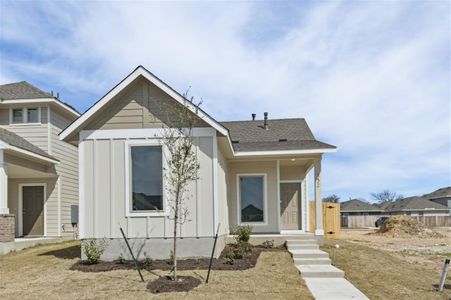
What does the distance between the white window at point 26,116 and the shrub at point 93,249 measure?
924cm

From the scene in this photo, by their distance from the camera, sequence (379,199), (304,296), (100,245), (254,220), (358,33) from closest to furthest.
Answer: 1. (304,296)
2. (100,245)
3. (358,33)
4. (254,220)
5. (379,199)

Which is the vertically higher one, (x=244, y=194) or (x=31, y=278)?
(x=244, y=194)

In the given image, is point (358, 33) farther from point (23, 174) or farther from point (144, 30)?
point (23, 174)

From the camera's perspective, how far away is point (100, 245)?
36.4 ft

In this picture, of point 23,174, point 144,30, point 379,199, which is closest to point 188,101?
point 144,30

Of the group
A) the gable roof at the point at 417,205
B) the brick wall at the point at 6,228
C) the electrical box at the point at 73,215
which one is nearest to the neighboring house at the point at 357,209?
the gable roof at the point at 417,205

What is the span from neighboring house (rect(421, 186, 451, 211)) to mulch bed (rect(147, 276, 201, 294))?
61.6 metres

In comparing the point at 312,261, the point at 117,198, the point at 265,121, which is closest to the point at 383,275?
the point at 312,261

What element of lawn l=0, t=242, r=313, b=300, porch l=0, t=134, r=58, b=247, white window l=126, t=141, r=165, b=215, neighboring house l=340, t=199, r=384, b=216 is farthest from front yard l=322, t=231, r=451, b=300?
neighboring house l=340, t=199, r=384, b=216

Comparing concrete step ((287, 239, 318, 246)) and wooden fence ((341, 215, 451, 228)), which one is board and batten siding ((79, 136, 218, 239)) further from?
wooden fence ((341, 215, 451, 228))

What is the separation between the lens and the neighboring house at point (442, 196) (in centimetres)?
6250

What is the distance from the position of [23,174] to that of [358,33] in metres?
14.2

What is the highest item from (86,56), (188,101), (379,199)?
(86,56)

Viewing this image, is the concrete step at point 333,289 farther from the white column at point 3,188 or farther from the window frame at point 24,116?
the window frame at point 24,116
